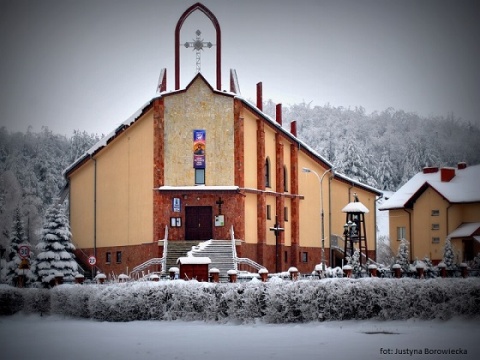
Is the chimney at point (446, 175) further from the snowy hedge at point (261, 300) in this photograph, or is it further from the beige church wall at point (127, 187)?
the snowy hedge at point (261, 300)

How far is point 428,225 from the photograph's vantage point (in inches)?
2670

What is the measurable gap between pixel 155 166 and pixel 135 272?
24.0 ft

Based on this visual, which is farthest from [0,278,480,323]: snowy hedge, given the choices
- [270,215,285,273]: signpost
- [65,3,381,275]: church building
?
[270,215,285,273]: signpost

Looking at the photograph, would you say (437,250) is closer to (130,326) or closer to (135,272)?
(135,272)

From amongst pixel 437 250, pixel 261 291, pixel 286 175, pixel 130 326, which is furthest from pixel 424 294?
pixel 437 250

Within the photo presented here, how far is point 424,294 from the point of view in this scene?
27.4 metres

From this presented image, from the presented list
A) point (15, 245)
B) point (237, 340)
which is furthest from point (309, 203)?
point (237, 340)

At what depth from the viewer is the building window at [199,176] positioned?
55.3 metres

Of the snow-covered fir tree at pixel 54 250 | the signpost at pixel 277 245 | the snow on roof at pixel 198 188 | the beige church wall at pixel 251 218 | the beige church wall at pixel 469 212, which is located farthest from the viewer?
the beige church wall at pixel 469 212

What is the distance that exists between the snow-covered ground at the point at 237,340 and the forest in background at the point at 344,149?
56806 mm

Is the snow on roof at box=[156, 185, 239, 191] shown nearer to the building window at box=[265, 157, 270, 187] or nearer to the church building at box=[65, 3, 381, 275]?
the church building at box=[65, 3, 381, 275]

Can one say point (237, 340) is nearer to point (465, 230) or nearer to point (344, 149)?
point (465, 230)

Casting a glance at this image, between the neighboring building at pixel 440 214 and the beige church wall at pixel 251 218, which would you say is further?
the neighboring building at pixel 440 214

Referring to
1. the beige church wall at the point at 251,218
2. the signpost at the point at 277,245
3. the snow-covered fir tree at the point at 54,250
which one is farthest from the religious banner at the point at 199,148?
the snow-covered fir tree at the point at 54,250
